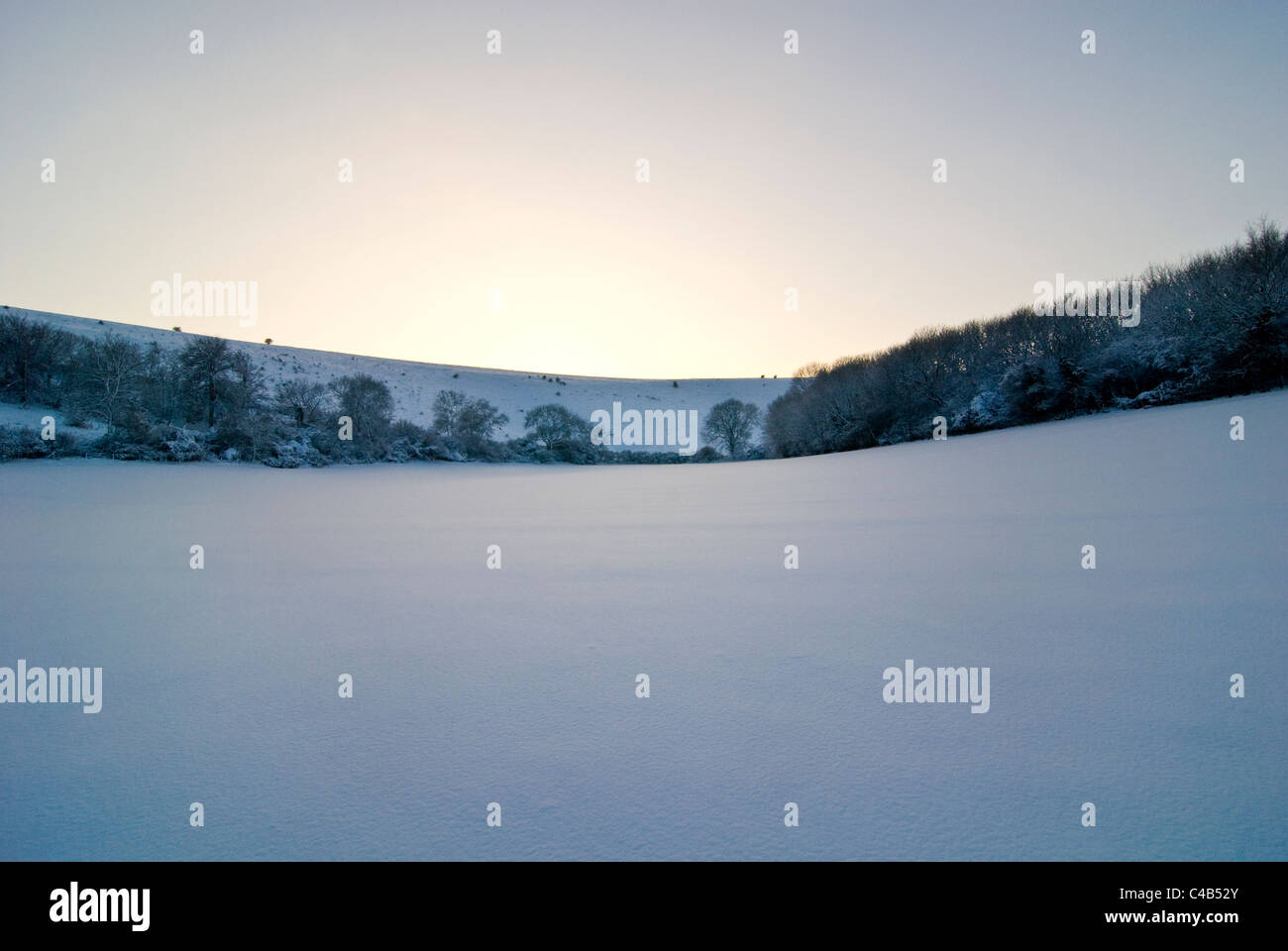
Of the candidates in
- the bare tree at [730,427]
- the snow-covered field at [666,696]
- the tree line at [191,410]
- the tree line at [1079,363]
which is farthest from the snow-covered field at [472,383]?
the snow-covered field at [666,696]

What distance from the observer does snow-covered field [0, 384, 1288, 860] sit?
1.16m

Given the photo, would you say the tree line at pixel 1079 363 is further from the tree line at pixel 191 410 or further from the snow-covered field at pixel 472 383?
the snow-covered field at pixel 472 383

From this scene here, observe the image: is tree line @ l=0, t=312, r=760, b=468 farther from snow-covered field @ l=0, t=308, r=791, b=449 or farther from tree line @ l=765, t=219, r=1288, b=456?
snow-covered field @ l=0, t=308, r=791, b=449

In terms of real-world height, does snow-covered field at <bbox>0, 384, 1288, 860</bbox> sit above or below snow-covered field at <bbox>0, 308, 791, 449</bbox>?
below

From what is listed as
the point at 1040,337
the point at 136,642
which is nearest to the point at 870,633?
the point at 136,642

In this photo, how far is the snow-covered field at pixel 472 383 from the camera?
37.8m

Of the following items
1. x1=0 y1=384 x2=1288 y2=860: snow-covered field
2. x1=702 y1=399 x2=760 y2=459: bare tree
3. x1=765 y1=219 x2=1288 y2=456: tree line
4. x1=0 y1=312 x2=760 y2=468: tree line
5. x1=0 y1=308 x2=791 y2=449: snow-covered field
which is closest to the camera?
x1=0 y1=384 x2=1288 y2=860: snow-covered field

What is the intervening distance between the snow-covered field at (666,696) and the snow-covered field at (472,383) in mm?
28652

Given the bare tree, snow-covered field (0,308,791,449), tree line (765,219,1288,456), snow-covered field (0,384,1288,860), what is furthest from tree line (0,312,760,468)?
snow-covered field (0,308,791,449)

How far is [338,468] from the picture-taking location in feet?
45.5

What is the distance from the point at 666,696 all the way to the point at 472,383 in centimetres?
5286

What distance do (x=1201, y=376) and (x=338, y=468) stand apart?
56.3ft

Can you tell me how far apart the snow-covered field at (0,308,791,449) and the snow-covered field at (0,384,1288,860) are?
28.7 metres
